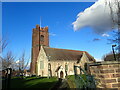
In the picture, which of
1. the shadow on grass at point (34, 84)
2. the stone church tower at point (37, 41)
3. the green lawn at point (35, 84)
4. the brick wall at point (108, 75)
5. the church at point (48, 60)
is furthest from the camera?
the stone church tower at point (37, 41)

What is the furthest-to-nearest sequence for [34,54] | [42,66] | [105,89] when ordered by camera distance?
1. [34,54]
2. [42,66]
3. [105,89]

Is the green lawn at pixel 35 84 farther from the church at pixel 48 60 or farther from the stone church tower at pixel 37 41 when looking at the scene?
the stone church tower at pixel 37 41

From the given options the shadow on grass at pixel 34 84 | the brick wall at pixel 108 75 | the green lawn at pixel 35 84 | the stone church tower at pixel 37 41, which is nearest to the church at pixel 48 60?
the stone church tower at pixel 37 41

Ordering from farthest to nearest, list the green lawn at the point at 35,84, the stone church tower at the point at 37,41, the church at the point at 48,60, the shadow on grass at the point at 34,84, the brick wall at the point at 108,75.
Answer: the stone church tower at the point at 37,41 < the church at the point at 48,60 < the green lawn at the point at 35,84 < the shadow on grass at the point at 34,84 < the brick wall at the point at 108,75

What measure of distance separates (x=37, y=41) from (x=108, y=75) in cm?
4149

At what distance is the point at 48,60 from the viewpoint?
34062 millimetres

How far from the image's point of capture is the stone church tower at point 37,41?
135 feet

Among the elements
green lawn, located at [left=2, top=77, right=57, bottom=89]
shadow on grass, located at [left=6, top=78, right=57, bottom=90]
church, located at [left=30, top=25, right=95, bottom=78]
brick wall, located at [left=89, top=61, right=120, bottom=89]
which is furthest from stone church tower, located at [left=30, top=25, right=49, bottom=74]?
brick wall, located at [left=89, top=61, right=120, bottom=89]

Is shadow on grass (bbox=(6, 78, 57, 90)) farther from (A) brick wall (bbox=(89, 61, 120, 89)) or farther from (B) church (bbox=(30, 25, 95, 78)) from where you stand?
(B) church (bbox=(30, 25, 95, 78))

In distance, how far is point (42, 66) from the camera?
3606 centimetres

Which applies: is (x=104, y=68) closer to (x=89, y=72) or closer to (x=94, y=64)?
(x=94, y=64)

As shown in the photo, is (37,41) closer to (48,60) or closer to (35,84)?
(48,60)

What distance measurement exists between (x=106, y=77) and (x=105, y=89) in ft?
0.73

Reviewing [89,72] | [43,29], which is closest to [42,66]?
[43,29]
